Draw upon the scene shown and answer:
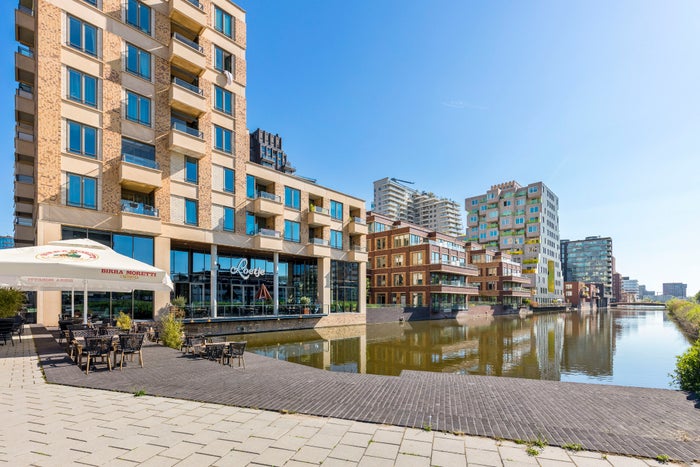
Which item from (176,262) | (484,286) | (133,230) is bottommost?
(484,286)

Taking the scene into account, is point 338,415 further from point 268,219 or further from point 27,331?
point 268,219

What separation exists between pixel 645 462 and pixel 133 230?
24555 mm

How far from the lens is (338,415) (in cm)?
630

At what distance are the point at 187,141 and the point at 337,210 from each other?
54.8ft

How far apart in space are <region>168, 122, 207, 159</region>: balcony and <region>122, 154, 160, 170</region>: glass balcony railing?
172cm

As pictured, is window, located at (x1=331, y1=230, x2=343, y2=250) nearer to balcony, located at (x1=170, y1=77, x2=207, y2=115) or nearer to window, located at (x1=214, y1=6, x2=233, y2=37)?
balcony, located at (x1=170, y1=77, x2=207, y2=115)

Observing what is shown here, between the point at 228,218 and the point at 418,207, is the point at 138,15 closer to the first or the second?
the point at 228,218

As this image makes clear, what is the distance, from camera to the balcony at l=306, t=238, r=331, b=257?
109ft

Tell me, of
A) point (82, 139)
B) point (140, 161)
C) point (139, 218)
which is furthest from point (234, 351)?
point (82, 139)

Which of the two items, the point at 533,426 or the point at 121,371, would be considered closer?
the point at 533,426

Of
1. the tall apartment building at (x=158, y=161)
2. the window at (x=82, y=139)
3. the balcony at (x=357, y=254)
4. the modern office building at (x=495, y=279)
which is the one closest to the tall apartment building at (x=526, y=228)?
the modern office building at (x=495, y=279)

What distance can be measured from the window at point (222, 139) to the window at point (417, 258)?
102 ft

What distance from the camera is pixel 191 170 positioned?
2608cm

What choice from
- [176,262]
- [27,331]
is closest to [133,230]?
[176,262]
